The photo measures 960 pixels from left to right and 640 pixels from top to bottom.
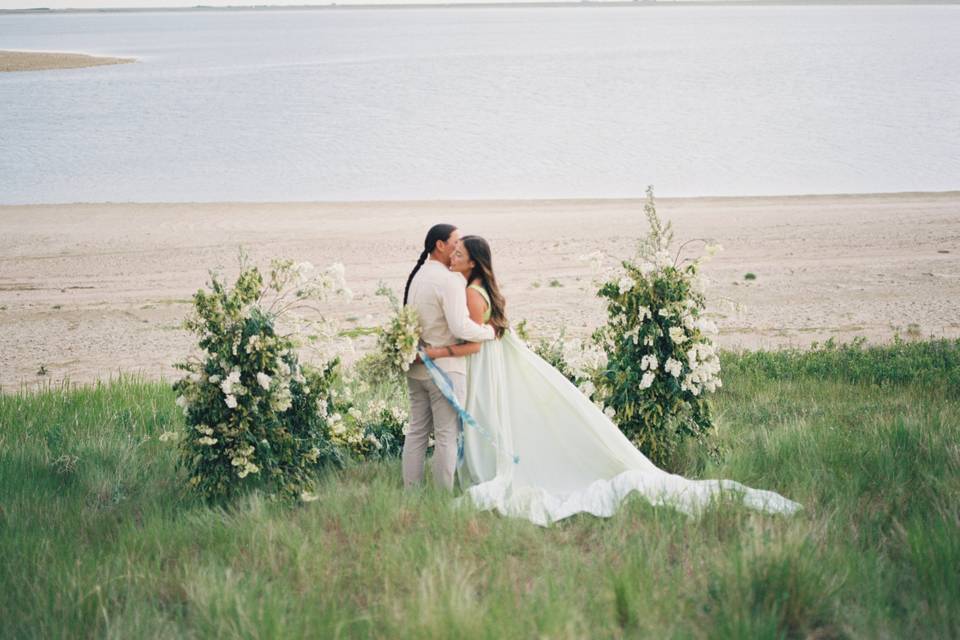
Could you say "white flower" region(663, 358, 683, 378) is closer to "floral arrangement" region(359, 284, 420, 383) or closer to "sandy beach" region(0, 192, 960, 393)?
"sandy beach" region(0, 192, 960, 393)

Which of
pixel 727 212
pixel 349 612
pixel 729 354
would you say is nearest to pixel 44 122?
pixel 727 212

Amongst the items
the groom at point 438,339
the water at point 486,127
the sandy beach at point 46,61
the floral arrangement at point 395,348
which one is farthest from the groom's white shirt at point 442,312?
the sandy beach at point 46,61

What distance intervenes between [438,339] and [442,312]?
7.4 inches

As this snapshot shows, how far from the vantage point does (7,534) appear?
5.40m

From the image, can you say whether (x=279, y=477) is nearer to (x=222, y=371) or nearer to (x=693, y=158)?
(x=222, y=371)

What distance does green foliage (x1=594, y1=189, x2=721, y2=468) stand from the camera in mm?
6789

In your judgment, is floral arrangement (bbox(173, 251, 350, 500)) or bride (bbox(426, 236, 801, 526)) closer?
floral arrangement (bbox(173, 251, 350, 500))

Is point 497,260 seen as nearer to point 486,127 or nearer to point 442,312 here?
point 442,312

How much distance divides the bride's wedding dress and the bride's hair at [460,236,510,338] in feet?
0.50

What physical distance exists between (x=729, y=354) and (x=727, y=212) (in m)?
14.5

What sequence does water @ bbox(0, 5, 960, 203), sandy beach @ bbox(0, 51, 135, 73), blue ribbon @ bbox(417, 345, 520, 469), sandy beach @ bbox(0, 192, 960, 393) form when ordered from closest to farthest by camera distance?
blue ribbon @ bbox(417, 345, 520, 469) → sandy beach @ bbox(0, 192, 960, 393) → water @ bbox(0, 5, 960, 203) → sandy beach @ bbox(0, 51, 135, 73)

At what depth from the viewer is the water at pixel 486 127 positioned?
103 feet

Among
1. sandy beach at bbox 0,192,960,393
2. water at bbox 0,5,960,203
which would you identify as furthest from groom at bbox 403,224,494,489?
water at bbox 0,5,960,203

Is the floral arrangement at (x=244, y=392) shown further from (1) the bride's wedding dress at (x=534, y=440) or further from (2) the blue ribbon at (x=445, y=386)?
(1) the bride's wedding dress at (x=534, y=440)
